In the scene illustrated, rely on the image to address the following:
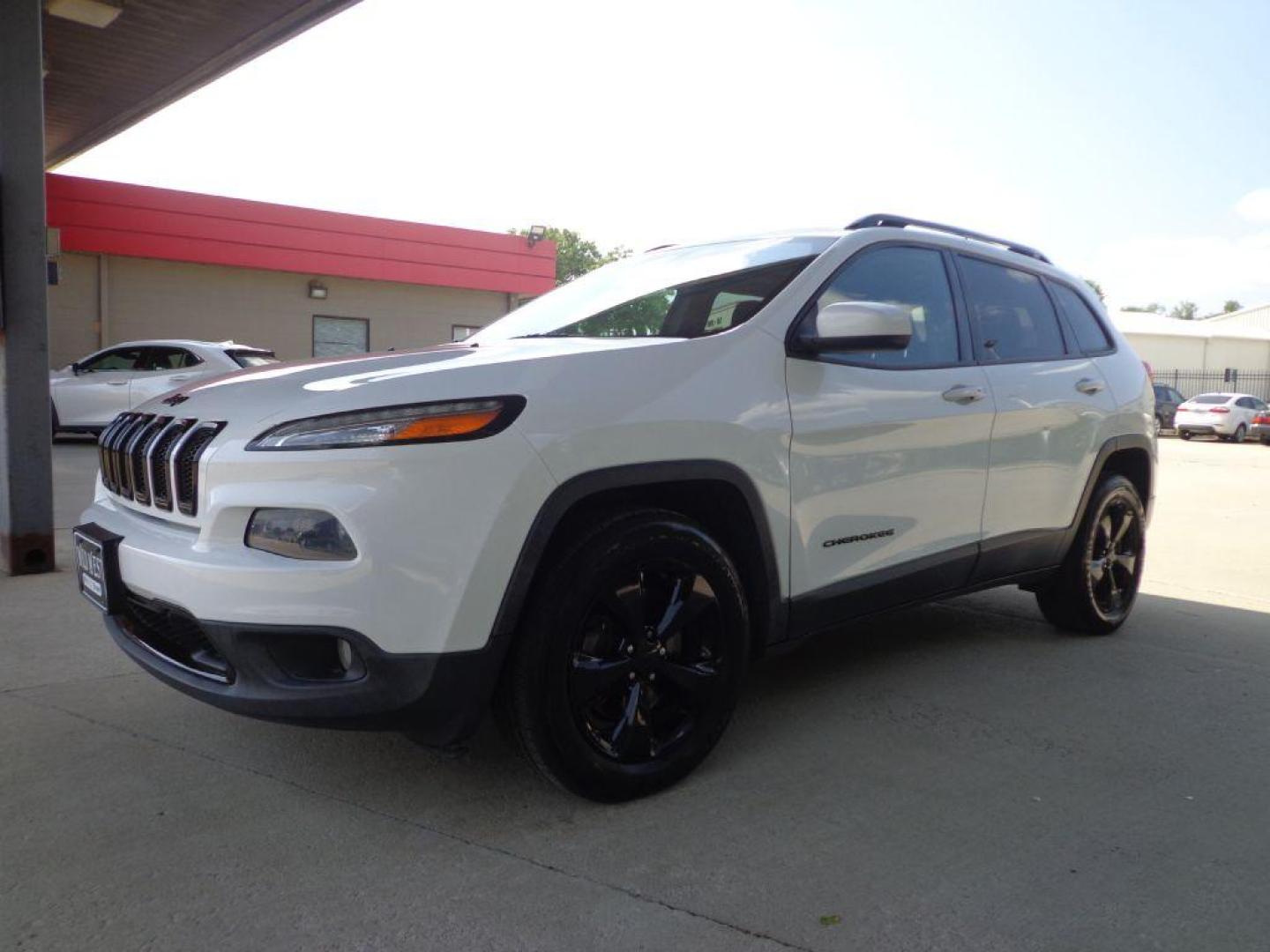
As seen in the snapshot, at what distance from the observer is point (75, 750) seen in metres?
3.33

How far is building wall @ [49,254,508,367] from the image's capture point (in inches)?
722

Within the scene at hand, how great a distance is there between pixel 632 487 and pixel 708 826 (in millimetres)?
946

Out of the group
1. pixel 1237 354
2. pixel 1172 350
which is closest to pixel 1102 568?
pixel 1172 350

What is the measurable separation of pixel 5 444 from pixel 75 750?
10.8ft

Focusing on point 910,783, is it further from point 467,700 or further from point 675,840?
Answer: point 467,700

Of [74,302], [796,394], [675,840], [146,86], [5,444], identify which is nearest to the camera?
[675,840]

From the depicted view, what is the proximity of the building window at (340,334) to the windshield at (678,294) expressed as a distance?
18.0m

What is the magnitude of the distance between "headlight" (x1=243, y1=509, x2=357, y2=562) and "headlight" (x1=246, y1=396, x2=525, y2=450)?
0.16m

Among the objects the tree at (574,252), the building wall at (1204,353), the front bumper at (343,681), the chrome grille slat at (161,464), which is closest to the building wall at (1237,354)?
the building wall at (1204,353)

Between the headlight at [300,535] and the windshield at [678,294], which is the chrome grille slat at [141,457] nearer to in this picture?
the headlight at [300,535]

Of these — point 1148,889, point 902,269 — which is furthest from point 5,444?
point 1148,889

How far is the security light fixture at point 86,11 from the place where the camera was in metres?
8.64

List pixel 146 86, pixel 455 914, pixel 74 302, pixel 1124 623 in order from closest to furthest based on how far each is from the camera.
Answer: pixel 455 914 < pixel 1124 623 < pixel 146 86 < pixel 74 302

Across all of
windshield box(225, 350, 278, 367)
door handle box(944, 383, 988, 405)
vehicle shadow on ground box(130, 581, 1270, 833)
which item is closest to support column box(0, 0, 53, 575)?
vehicle shadow on ground box(130, 581, 1270, 833)
